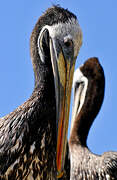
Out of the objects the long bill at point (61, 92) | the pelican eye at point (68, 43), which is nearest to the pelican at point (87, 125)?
the long bill at point (61, 92)

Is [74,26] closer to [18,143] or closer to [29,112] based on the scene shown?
[29,112]

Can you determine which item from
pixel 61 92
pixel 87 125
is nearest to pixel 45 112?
pixel 61 92

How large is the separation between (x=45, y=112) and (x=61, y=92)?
0.73ft

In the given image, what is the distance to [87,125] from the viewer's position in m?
8.65

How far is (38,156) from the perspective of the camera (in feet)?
11.4

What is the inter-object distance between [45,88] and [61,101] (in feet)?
0.59

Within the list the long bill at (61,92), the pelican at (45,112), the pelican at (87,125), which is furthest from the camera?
the pelican at (87,125)

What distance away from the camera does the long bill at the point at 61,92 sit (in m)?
3.62

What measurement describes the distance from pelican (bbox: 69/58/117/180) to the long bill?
11.5 feet

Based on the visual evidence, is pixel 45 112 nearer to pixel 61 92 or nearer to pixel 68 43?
pixel 61 92

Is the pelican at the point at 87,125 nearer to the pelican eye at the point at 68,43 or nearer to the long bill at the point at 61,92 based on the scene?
the long bill at the point at 61,92

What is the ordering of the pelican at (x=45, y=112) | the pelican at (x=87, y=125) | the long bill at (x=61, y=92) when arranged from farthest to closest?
the pelican at (x=87, y=125)
the long bill at (x=61, y=92)
the pelican at (x=45, y=112)

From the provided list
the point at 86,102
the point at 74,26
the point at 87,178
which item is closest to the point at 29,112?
the point at 74,26

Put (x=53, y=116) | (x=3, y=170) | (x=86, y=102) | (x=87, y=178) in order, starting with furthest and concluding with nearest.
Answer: (x=86, y=102) → (x=87, y=178) → (x=53, y=116) → (x=3, y=170)
